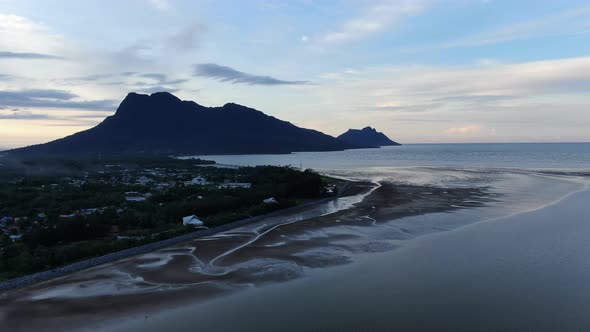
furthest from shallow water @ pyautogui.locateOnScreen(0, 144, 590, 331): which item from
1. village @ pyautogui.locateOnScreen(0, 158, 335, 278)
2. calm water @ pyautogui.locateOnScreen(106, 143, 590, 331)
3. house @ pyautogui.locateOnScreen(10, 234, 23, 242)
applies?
house @ pyautogui.locateOnScreen(10, 234, 23, 242)

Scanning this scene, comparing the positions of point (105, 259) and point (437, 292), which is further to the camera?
point (105, 259)

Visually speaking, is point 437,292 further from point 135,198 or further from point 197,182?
point 197,182

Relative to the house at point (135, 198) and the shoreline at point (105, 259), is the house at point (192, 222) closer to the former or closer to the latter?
the shoreline at point (105, 259)

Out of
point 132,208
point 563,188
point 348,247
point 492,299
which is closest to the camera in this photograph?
point 492,299

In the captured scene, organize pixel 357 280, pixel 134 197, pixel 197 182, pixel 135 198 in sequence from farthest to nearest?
pixel 197 182 → pixel 134 197 → pixel 135 198 → pixel 357 280

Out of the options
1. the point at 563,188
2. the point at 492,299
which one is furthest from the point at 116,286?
the point at 563,188

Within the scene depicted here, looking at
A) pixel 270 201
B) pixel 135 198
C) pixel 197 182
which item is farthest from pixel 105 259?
pixel 197 182

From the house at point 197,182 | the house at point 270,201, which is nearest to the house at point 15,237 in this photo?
the house at point 270,201

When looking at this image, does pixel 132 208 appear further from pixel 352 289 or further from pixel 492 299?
pixel 492 299
